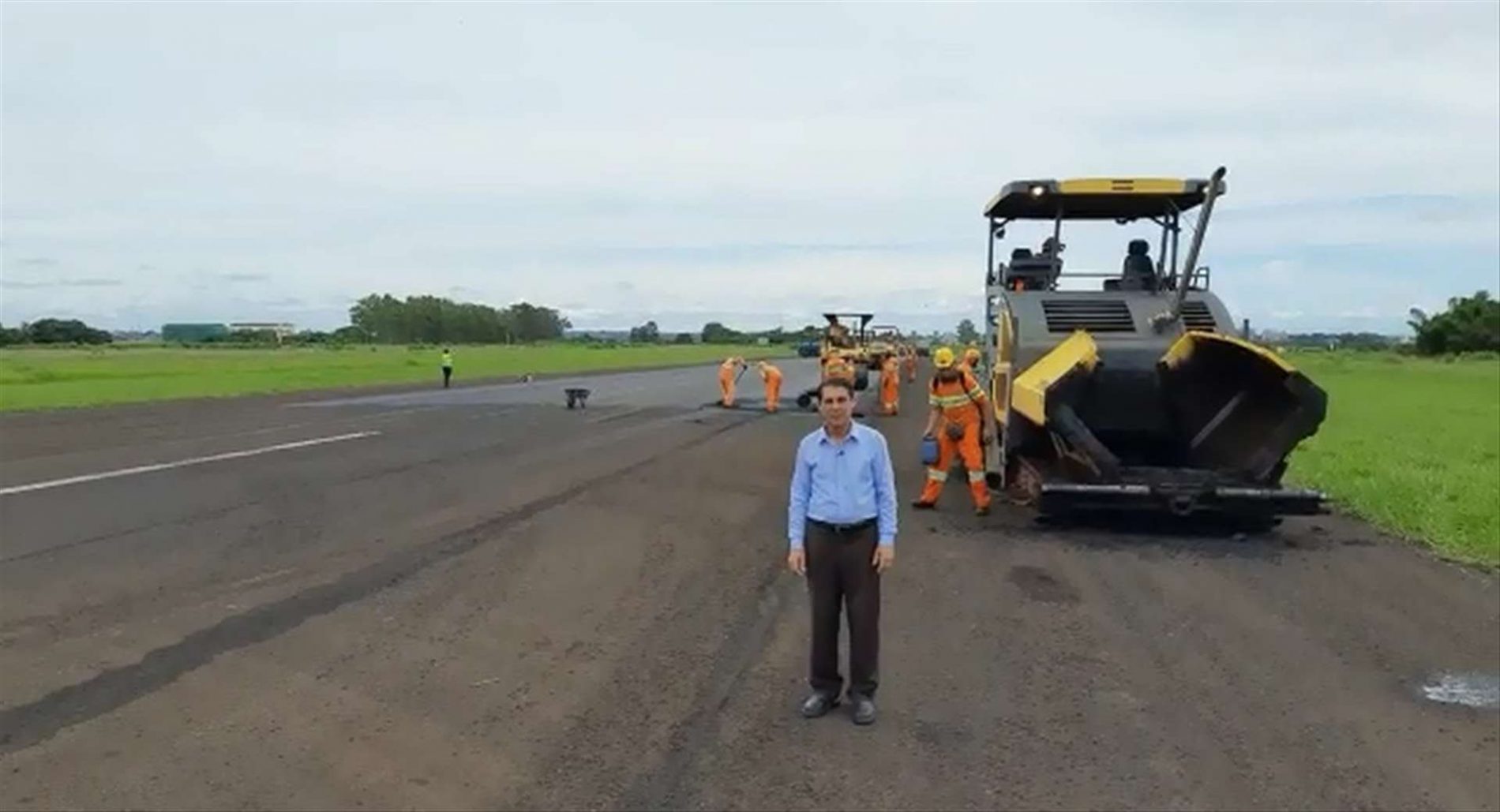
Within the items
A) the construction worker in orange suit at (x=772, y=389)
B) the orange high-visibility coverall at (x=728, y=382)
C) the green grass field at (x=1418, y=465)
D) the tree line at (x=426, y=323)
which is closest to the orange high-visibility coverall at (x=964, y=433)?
the green grass field at (x=1418, y=465)

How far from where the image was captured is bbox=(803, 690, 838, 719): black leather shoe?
5.85 metres

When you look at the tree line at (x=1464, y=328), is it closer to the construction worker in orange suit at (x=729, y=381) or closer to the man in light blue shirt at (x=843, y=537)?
the construction worker in orange suit at (x=729, y=381)

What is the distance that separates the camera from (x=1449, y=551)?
10.4 metres

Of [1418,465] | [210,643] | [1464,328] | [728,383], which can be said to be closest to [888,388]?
[728,383]

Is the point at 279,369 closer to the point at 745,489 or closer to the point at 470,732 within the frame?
the point at 745,489

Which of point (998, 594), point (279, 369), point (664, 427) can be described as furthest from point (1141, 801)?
point (279, 369)

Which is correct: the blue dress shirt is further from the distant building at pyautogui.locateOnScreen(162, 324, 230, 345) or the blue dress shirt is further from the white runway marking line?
the distant building at pyautogui.locateOnScreen(162, 324, 230, 345)

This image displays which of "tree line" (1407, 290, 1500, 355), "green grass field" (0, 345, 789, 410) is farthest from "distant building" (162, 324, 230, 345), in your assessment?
"tree line" (1407, 290, 1500, 355)

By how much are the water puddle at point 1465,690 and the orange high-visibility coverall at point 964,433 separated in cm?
537

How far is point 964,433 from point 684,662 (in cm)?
583

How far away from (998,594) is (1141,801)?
3.59 metres

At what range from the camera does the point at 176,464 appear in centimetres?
1638

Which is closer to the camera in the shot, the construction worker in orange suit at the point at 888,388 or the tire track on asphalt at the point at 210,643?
the tire track on asphalt at the point at 210,643

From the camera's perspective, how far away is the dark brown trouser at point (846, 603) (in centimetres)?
591
